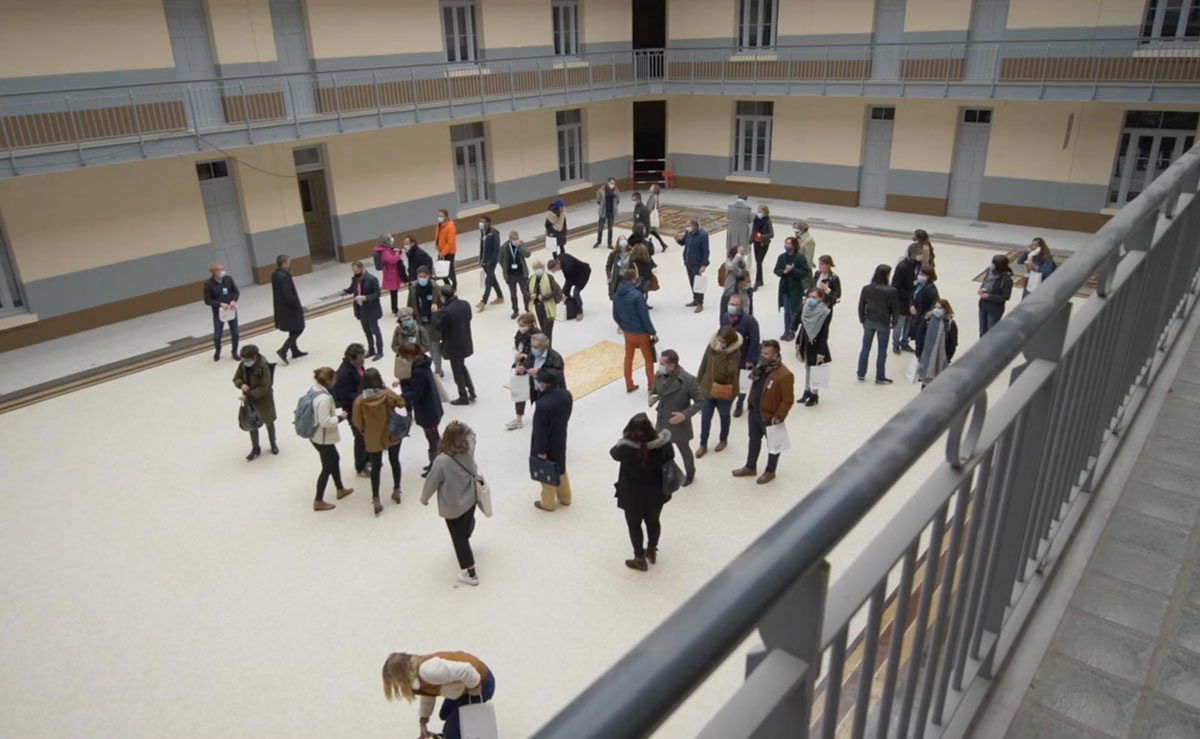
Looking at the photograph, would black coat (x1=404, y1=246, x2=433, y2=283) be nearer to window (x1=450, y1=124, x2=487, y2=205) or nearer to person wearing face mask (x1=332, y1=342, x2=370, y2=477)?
person wearing face mask (x1=332, y1=342, x2=370, y2=477)

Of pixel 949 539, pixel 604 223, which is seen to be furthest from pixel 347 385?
pixel 604 223

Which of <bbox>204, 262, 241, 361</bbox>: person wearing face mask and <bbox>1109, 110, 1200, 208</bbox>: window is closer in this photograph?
<bbox>204, 262, 241, 361</bbox>: person wearing face mask

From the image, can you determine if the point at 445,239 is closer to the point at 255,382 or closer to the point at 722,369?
the point at 255,382

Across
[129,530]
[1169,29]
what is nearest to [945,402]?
[129,530]

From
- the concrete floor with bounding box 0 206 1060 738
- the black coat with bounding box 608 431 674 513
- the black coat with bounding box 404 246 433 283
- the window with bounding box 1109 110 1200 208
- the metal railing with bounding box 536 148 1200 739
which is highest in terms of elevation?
the metal railing with bounding box 536 148 1200 739

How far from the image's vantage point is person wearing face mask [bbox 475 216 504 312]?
50.1ft

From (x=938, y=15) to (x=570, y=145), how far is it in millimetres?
10654

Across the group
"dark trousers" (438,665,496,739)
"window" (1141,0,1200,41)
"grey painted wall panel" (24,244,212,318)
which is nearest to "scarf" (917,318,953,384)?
"dark trousers" (438,665,496,739)

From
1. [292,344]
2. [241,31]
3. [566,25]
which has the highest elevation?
[566,25]

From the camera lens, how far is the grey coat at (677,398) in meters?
8.59

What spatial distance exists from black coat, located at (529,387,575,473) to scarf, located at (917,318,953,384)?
5.21 m

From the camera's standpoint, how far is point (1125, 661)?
7.10 feet

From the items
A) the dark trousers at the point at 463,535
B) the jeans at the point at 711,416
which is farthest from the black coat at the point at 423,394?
the jeans at the point at 711,416

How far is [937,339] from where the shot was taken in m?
10.6
